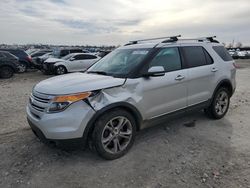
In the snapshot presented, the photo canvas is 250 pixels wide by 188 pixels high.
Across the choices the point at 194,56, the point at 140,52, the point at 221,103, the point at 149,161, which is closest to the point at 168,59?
the point at 140,52

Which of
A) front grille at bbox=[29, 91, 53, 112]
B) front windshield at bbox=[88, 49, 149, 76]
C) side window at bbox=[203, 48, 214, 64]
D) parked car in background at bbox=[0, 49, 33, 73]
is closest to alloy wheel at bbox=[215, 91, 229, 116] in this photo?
side window at bbox=[203, 48, 214, 64]

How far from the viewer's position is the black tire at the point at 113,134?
3.58 m

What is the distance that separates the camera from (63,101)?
340 centimetres

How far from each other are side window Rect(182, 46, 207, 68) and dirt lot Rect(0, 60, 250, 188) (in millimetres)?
1327

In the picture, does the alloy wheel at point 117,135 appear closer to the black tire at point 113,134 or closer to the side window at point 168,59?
the black tire at point 113,134

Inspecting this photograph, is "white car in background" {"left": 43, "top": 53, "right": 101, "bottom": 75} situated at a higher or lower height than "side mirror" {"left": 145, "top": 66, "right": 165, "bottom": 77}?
lower

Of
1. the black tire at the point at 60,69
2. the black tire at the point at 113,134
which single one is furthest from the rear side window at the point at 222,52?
the black tire at the point at 60,69

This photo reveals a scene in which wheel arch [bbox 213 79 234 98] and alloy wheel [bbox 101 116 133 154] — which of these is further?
wheel arch [bbox 213 79 234 98]

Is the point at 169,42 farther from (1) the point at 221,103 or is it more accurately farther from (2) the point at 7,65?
(2) the point at 7,65

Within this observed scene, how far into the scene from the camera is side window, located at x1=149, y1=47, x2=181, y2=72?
4314 millimetres

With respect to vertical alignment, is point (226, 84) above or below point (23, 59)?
above

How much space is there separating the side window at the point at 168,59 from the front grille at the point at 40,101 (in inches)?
69.4

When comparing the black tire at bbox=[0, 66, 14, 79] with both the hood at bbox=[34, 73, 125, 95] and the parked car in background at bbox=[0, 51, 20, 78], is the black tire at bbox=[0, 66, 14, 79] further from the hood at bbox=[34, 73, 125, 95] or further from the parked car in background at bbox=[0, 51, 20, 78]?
the hood at bbox=[34, 73, 125, 95]

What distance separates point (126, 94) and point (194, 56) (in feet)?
6.53
